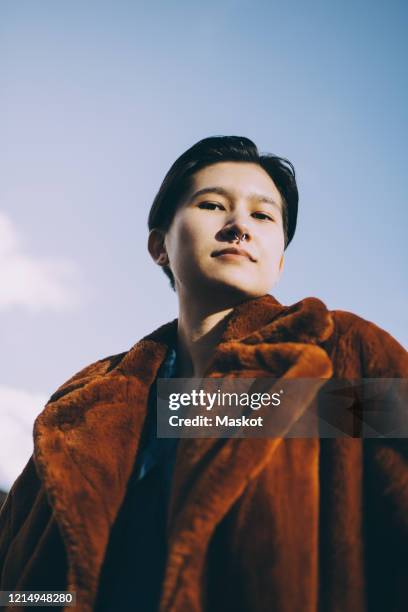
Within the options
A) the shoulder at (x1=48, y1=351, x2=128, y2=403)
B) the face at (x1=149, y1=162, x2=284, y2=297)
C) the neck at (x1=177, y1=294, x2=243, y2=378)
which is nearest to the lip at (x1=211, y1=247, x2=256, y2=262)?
the face at (x1=149, y1=162, x2=284, y2=297)

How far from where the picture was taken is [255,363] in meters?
1.39

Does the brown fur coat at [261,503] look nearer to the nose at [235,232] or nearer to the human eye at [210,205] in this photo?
the nose at [235,232]

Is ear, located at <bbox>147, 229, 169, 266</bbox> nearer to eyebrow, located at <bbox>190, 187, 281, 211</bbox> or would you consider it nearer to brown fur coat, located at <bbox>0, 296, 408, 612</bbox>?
eyebrow, located at <bbox>190, 187, 281, 211</bbox>

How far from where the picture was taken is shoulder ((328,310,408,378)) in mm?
1290

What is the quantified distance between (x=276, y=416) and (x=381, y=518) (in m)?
0.31

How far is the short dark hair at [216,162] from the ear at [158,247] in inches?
1.0

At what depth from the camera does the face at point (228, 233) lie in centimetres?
164

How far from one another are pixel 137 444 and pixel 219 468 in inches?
17.6

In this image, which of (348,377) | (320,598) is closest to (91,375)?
(348,377)

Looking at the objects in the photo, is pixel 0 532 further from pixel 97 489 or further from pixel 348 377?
pixel 348 377

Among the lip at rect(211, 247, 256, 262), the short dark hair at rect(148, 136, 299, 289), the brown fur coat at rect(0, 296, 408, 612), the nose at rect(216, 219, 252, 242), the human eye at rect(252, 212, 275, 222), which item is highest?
the short dark hair at rect(148, 136, 299, 289)

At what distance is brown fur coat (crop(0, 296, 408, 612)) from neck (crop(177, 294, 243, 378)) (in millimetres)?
110

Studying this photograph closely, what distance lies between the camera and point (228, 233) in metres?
1.65

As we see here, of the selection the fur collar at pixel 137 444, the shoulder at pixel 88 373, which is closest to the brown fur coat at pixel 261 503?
the fur collar at pixel 137 444
